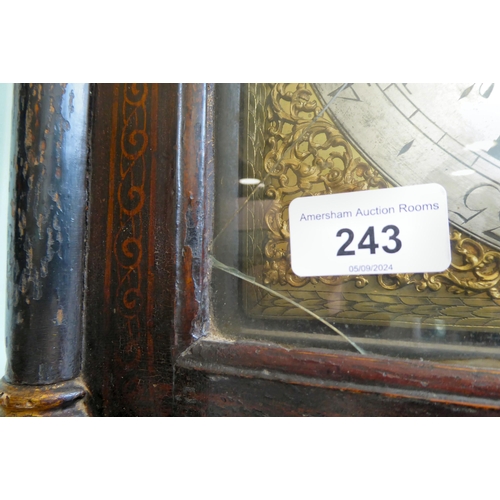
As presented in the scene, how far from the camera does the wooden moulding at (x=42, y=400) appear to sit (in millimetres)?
466

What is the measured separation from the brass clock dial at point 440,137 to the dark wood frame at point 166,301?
17 centimetres

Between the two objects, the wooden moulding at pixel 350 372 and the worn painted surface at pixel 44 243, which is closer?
the wooden moulding at pixel 350 372

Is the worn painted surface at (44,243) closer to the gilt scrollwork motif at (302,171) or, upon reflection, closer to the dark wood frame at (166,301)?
the dark wood frame at (166,301)

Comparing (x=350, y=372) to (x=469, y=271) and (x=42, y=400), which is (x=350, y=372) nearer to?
(x=469, y=271)

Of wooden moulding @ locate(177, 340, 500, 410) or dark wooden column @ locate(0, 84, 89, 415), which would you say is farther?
dark wooden column @ locate(0, 84, 89, 415)

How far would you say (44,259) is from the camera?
48 cm

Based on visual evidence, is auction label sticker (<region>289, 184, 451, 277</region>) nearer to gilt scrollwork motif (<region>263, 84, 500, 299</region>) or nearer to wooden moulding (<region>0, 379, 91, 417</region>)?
gilt scrollwork motif (<region>263, 84, 500, 299</region>)

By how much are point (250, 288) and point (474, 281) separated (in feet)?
0.78

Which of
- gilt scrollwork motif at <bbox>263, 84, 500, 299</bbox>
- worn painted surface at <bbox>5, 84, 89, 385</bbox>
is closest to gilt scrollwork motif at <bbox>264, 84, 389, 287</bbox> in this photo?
gilt scrollwork motif at <bbox>263, 84, 500, 299</bbox>

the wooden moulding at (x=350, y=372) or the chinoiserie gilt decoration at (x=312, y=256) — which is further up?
the chinoiserie gilt decoration at (x=312, y=256)

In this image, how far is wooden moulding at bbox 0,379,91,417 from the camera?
0.47 m

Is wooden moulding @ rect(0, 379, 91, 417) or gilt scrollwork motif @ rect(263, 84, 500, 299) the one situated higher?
Result: gilt scrollwork motif @ rect(263, 84, 500, 299)

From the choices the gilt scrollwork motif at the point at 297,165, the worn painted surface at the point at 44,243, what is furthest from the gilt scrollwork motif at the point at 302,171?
the worn painted surface at the point at 44,243

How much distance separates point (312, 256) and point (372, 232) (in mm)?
70
